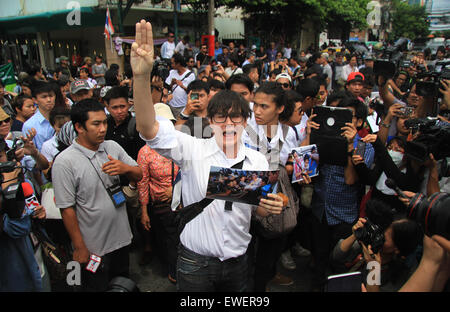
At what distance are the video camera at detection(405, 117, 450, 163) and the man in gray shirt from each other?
2155 mm

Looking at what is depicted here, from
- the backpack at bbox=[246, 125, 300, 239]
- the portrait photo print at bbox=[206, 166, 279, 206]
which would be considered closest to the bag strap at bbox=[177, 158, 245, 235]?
the portrait photo print at bbox=[206, 166, 279, 206]

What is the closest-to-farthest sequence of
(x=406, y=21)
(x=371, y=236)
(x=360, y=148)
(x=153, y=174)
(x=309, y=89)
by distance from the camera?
(x=371, y=236), (x=360, y=148), (x=153, y=174), (x=309, y=89), (x=406, y=21)

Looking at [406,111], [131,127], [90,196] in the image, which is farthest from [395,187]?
[131,127]

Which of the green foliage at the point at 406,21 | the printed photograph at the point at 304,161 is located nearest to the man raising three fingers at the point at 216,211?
the printed photograph at the point at 304,161

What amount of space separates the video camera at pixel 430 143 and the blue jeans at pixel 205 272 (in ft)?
5.11

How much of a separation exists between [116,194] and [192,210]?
92 centimetres

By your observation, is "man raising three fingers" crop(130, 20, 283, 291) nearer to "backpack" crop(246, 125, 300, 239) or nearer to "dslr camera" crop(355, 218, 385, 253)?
"backpack" crop(246, 125, 300, 239)

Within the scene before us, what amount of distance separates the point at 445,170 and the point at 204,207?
183 cm

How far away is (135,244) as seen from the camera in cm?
415

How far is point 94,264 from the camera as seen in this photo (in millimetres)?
2547

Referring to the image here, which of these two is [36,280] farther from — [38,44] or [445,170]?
[38,44]

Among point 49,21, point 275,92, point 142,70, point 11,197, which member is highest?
point 49,21

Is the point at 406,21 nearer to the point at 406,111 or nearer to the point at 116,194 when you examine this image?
the point at 406,111

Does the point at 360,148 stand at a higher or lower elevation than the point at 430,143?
lower
